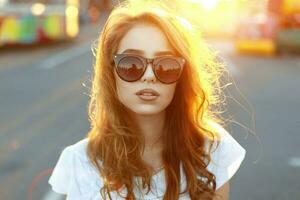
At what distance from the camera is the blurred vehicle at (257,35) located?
15688 mm

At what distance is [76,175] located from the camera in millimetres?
1768

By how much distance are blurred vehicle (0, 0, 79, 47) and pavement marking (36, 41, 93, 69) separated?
79 cm

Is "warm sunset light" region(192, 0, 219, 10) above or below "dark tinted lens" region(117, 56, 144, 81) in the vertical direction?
below

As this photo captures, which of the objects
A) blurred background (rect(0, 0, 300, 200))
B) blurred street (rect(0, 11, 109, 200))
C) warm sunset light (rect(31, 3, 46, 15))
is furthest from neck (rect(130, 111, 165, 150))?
warm sunset light (rect(31, 3, 46, 15))

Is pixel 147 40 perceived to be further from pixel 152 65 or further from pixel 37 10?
pixel 37 10

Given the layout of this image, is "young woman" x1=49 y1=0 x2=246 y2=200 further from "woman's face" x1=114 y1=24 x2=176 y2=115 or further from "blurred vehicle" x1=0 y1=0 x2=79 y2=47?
"blurred vehicle" x1=0 y1=0 x2=79 y2=47

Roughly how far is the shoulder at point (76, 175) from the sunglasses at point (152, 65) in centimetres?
27

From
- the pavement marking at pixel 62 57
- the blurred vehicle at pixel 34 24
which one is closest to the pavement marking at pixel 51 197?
the pavement marking at pixel 62 57

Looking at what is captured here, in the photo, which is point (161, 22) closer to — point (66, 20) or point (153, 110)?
point (153, 110)

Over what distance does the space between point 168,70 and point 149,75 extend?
0.06 m

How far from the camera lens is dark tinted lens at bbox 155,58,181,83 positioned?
171 centimetres

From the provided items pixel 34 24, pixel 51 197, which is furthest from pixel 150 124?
pixel 34 24

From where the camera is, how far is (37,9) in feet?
59.7

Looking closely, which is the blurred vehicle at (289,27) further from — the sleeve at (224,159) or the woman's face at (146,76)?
the woman's face at (146,76)
